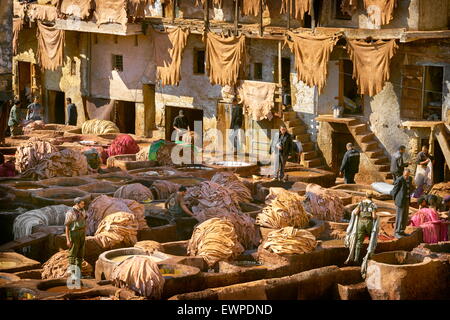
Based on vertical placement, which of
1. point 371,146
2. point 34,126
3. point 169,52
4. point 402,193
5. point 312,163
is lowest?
point 312,163

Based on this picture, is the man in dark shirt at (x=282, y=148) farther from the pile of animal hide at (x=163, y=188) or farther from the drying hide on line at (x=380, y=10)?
the drying hide on line at (x=380, y=10)

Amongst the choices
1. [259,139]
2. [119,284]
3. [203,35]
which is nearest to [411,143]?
[259,139]

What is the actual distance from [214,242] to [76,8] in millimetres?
19499

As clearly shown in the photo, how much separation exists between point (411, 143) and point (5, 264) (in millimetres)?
14595

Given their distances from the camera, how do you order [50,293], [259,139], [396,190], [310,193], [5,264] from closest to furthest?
[50,293] < [5,264] < [396,190] < [310,193] < [259,139]

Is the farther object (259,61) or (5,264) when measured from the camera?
(259,61)

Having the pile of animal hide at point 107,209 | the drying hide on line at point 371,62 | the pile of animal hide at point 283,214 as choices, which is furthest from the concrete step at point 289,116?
the pile of animal hide at point 107,209

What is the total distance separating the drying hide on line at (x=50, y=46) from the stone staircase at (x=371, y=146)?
41.3ft

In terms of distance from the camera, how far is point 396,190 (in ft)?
88.8

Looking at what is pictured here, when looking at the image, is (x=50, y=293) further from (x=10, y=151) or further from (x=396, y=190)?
(x=10, y=151)

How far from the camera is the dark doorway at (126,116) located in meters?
44.5

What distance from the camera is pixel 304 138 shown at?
38.2 metres

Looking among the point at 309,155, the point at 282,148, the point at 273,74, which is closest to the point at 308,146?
the point at 309,155

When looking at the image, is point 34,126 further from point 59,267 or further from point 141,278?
point 141,278
